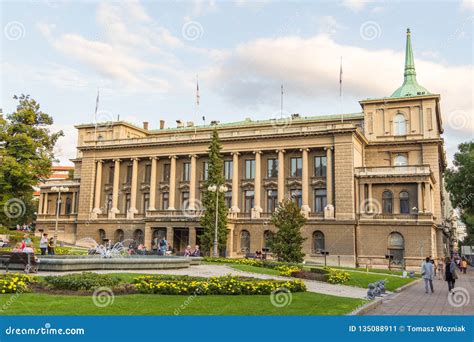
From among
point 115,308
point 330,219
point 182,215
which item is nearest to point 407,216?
point 330,219

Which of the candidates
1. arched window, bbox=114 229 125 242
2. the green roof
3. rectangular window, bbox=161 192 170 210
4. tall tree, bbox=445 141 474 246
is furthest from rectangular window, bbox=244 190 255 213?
tall tree, bbox=445 141 474 246

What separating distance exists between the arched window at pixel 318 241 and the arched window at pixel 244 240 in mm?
8811

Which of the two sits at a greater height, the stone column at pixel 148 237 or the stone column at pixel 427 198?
the stone column at pixel 427 198

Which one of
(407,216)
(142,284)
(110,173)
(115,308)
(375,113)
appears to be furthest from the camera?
(110,173)

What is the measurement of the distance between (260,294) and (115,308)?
6.95 m

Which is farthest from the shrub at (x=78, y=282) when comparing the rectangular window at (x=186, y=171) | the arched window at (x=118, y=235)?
the arched window at (x=118, y=235)

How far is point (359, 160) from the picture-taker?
200 feet

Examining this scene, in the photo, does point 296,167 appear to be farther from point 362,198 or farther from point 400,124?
point 400,124

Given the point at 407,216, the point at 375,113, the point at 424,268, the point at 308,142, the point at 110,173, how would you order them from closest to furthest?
the point at 424,268 → the point at 407,216 → the point at 308,142 → the point at 375,113 → the point at 110,173

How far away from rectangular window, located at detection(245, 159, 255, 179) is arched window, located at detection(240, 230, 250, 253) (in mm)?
7686

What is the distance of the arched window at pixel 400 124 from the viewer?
64062mm

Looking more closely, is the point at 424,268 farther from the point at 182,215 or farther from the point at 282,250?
the point at 182,215

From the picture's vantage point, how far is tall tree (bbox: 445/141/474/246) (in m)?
63.7

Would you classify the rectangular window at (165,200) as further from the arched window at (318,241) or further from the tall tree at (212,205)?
the arched window at (318,241)
